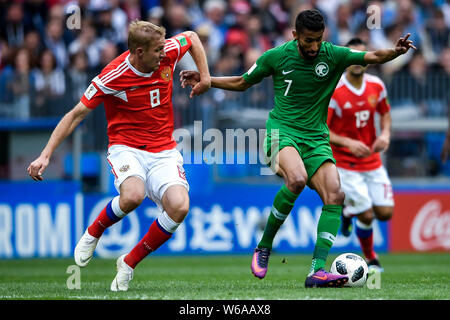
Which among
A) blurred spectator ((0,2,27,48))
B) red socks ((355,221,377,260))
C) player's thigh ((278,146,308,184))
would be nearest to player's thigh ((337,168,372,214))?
red socks ((355,221,377,260))

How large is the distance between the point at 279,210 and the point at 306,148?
2.15 feet

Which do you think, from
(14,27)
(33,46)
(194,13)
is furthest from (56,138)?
(194,13)

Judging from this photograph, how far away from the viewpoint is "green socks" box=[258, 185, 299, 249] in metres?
7.95

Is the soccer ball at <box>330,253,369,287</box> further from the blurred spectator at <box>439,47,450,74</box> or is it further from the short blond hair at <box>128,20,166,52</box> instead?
the blurred spectator at <box>439,47,450,74</box>

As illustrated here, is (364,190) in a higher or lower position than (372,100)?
lower

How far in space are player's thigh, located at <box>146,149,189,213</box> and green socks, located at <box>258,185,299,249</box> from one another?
2.96 ft

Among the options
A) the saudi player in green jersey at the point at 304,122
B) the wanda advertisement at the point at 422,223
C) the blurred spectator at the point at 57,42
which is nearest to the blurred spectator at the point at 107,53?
the blurred spectator at the point at 57,42

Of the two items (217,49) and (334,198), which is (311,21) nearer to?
(334,198)

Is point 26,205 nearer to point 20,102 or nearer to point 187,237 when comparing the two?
point 20,102

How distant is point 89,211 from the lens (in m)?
14.5

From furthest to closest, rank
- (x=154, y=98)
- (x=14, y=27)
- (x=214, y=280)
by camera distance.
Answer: (x=14, y=27) → (x=214, y=280) → (x=154, y=98)

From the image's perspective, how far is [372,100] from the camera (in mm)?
10781
